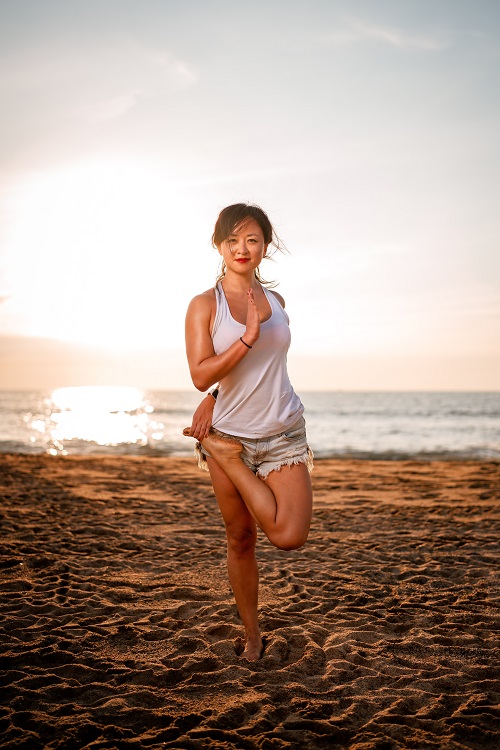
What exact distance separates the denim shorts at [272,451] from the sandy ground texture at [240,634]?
1192 millimetres

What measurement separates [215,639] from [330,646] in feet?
2.42

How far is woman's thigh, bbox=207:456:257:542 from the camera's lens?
10.7 feet

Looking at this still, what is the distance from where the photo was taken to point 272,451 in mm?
3174

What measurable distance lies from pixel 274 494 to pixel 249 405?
49cm

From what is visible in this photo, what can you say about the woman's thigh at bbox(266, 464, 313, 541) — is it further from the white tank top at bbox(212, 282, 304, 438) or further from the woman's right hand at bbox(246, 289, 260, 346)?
the woman's right hand at bbox(246, 289, 260, 346)

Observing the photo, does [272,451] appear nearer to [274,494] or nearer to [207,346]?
[274,494]

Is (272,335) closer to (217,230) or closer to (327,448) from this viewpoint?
(217,230)

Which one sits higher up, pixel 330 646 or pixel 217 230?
pixel 217 230

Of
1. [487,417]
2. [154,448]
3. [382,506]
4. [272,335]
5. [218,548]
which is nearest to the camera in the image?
[272,335]

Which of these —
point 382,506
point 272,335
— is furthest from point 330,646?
point 382,506

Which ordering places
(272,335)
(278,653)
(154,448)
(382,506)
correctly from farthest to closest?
(154,448) < (382,506) < (278,653) < (272,335)

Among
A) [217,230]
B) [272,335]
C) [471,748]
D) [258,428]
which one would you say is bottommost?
[471,748]

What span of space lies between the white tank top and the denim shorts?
0.13 feet

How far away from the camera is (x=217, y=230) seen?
325cm
